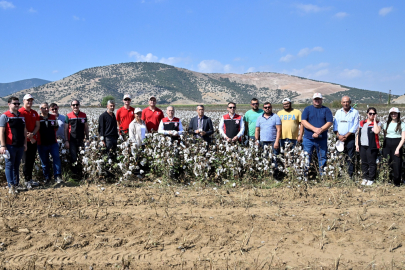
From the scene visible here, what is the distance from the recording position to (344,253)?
3984 millimetres

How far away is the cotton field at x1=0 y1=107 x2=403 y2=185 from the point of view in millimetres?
7121

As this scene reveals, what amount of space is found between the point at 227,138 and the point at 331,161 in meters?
2.63

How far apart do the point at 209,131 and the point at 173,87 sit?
464 feet

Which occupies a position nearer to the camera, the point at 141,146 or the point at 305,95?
the point at 141,146

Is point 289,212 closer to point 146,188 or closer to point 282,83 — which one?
point 146,188

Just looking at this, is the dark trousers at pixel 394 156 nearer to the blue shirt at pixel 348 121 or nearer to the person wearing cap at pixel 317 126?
the blue shirt at pixel 348 121

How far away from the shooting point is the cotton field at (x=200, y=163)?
712cm

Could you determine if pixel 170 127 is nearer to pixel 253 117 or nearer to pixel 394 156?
pixel 253 117

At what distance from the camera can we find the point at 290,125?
24.5 feet

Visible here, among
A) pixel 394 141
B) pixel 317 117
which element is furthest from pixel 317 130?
pixel 394 141

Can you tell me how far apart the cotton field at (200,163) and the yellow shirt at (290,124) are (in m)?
0.38

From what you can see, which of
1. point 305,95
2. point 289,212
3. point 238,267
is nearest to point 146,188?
point 289,212

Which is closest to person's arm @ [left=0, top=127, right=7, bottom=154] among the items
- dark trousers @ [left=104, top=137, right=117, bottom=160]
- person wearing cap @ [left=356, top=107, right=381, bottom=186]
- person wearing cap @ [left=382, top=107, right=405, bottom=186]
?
dark trousers @ [left=104, top=137, right=117, bottom=160]

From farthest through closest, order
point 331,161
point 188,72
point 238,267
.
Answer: point 188,72 < point 331,161 < point 238,267
